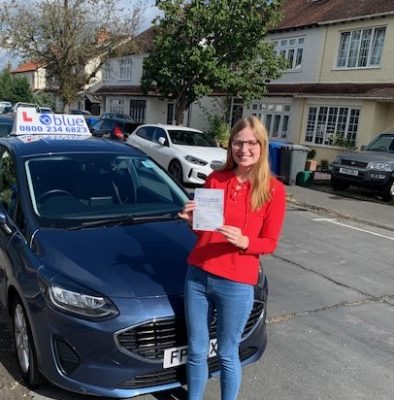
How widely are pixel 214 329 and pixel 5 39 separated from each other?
26.5 metres

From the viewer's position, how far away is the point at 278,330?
13.8ft

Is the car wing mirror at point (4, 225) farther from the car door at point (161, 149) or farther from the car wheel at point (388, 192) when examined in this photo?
the car wheel at point (388, 192)

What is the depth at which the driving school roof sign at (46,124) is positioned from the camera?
5.05 metres

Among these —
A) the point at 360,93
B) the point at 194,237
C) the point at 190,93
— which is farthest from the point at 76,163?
the point at 360,93

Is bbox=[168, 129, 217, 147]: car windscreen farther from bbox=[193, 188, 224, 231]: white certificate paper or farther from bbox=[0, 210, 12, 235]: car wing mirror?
bbox=[193, 188, 224, 231]: white certificate paper

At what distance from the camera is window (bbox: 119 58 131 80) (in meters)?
37.3

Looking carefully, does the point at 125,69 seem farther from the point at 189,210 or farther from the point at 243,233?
the point at 243,233

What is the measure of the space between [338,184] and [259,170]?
11.9 meters

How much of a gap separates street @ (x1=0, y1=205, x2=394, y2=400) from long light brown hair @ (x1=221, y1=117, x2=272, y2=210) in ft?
4.71

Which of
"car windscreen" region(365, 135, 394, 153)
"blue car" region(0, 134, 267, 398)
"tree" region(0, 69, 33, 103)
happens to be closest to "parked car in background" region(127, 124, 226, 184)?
"car windscreen" region(365, 135, 394, 153)

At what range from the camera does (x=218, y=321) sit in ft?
8.52

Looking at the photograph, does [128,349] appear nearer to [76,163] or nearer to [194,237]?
[194,237]

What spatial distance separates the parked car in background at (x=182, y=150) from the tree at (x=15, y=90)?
43498 mm

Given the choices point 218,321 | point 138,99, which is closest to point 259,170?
point 218,321
